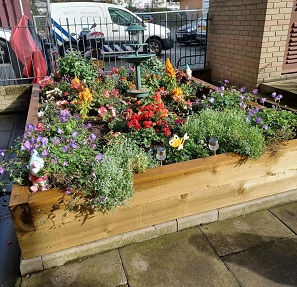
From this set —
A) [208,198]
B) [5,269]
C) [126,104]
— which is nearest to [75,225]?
[5,269]

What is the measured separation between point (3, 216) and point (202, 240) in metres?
1.82

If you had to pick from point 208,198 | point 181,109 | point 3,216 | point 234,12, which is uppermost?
point 234,12

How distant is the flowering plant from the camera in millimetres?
2139

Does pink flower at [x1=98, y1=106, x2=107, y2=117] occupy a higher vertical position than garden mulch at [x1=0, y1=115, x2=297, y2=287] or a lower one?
higher

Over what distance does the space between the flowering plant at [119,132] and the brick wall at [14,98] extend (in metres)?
1.09

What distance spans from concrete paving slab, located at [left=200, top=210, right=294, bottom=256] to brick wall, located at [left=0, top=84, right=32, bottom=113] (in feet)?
14.6

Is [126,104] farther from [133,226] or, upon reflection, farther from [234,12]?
[234,12]

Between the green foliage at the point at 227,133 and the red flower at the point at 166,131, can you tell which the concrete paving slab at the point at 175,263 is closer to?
the green foliage at the point at 227,133

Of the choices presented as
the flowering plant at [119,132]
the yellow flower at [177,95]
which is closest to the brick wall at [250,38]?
the flowering plant at [119,132]

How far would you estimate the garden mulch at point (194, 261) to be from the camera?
2.04m

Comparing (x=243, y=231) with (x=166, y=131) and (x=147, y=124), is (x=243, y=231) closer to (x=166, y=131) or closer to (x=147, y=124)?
(x=166, y=131)

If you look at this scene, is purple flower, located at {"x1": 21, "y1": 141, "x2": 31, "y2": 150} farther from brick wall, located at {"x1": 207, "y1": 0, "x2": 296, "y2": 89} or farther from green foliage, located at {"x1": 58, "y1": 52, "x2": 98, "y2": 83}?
brick wall, located at {"x1": 207, "y1": 0, "x2": 296, "y2": 89}

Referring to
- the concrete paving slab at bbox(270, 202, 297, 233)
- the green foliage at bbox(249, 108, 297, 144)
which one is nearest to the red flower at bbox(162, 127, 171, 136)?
the green foliage at bbox(249, 108, 297, 144)

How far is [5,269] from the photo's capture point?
217cm
